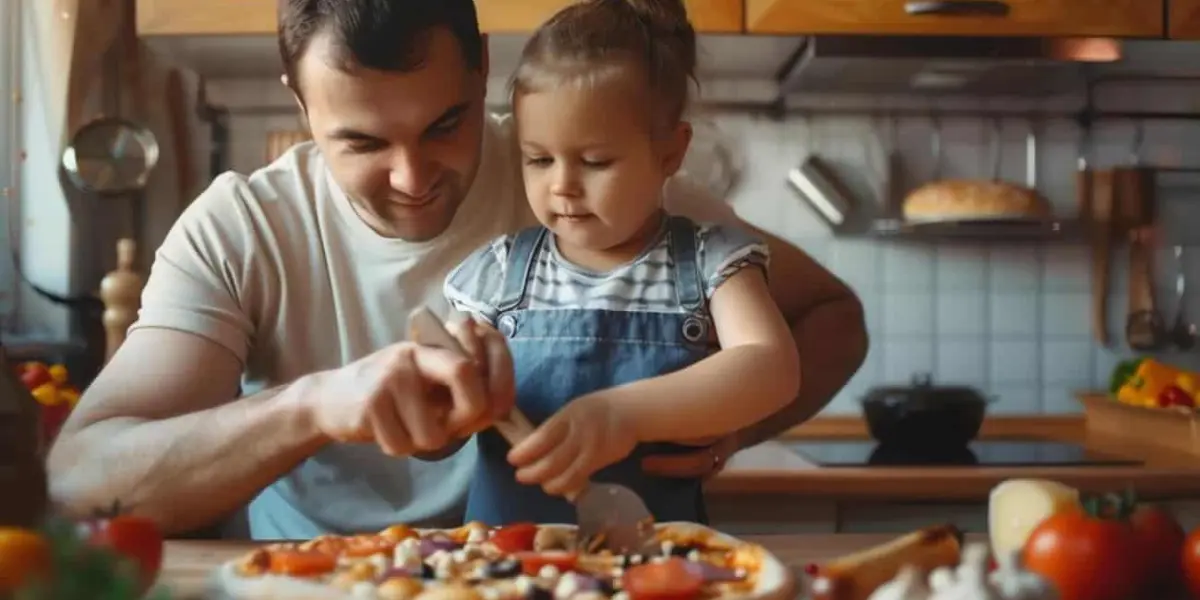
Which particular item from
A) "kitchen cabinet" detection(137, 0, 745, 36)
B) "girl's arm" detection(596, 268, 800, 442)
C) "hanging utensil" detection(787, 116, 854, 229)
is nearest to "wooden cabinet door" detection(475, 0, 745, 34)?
"kitchen cabinet" detection(137, 0, 745, 36)

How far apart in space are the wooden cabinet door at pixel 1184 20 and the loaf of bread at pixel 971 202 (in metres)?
0.29

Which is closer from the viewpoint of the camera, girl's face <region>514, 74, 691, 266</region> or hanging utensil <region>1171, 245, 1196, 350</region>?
girl's face <region>514, 74, 691, 266</region>

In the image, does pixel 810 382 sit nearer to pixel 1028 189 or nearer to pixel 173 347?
Result: pixel 173 347

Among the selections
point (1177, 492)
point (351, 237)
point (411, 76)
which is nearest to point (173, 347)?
point (351, 237)

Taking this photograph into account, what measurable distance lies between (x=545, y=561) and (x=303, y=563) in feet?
0.41

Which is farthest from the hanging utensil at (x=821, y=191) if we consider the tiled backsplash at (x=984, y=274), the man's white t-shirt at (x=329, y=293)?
the man's white t-shirt at (x=329, y=293)

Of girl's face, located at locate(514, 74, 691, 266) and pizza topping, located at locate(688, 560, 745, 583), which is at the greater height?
girl's face, located at locate(514, 74, 691, 266)

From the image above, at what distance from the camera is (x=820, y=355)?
103 cm

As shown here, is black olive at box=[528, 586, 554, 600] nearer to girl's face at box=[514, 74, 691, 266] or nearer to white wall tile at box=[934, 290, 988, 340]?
girl's face at box=[514, 74, 691, 266]

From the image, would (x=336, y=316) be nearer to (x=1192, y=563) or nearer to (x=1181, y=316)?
(x=1192, y=563)

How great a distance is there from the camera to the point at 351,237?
3.25 ft

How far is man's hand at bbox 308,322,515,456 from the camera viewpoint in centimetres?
67

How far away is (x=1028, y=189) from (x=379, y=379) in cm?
133

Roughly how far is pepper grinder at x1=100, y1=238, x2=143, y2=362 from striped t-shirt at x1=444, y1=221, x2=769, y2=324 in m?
0.77
